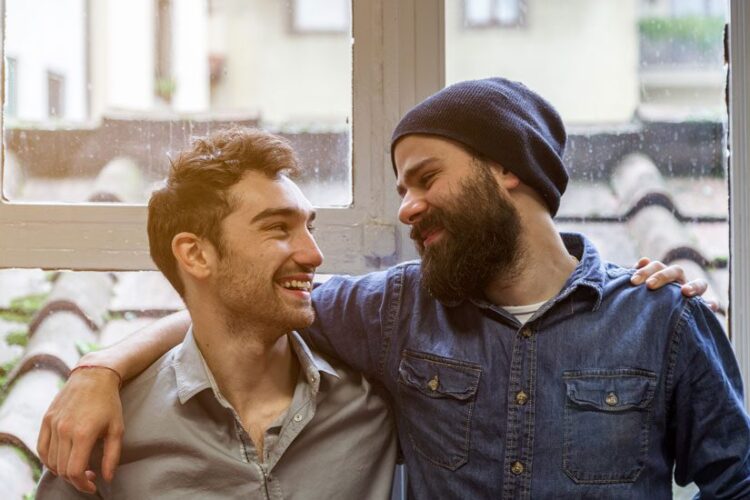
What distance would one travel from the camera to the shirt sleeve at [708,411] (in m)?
1.54

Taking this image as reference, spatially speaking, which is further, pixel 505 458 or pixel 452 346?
pixel 452 346

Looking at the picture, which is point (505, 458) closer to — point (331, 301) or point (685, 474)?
point (685, 474)

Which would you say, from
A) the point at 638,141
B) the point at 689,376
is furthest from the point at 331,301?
the point at 638,141

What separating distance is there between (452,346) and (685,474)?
478 mm

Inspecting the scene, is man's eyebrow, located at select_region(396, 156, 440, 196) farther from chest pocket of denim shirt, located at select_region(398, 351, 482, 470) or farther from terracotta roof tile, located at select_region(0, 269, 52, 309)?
terracotta roof tile, located at select_region(0, 269, 52, 309)

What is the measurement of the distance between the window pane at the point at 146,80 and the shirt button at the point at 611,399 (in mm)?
879

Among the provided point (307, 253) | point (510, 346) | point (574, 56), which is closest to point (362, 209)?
point (307, 253)

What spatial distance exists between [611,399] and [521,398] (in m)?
0.15

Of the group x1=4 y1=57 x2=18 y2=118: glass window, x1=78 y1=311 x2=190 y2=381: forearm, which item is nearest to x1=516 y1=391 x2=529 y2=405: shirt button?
x1=78 y1=311 x2=190 y2=381: forearm

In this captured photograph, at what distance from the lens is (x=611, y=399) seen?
1.56 metres

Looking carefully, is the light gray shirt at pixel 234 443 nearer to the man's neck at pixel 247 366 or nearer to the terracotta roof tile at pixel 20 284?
the man's neck at pixel 247 366

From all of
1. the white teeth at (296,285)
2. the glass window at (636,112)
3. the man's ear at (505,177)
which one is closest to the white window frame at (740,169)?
the glass window at (636,112)

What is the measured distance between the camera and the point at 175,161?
1.78 meters

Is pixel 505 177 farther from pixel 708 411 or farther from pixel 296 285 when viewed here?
pixel 708 411
